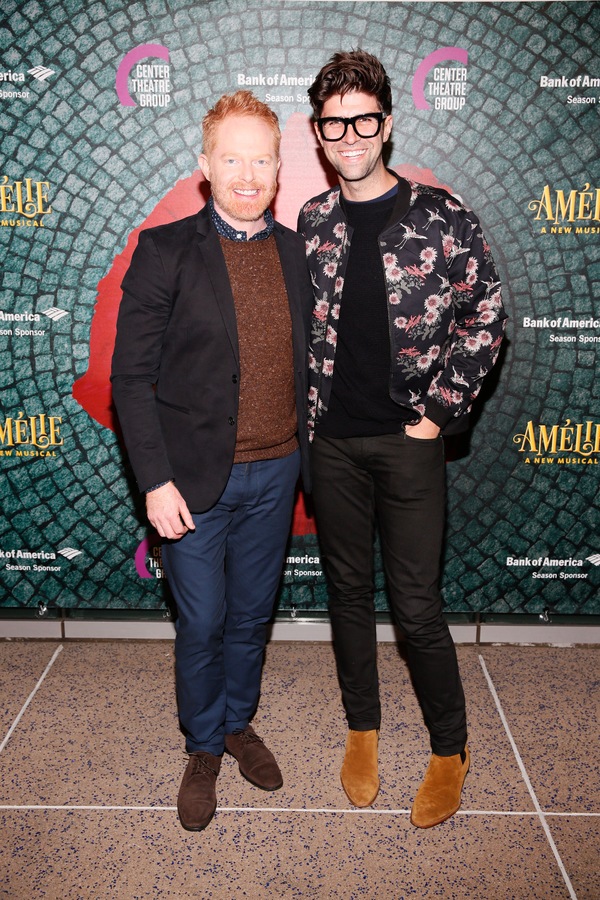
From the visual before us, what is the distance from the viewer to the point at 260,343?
207 centimetres

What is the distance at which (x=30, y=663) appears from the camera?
3.03 meters

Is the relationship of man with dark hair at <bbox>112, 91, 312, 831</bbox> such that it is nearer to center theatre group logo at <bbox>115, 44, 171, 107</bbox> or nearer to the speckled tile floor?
the speckled tile floor

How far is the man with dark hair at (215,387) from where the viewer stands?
2.00m

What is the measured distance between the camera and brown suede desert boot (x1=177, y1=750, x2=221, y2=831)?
86.2 inches

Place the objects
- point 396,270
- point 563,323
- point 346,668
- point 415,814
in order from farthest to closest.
Answer: point 563,323, point 346,668, point 415,814, point 396,270

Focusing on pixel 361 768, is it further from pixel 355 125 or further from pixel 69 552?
pixel 355 125

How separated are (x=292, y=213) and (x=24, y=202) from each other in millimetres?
956

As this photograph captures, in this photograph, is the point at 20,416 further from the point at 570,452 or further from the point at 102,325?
the point at 570,452

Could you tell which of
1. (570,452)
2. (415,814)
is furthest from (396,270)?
(415,814)

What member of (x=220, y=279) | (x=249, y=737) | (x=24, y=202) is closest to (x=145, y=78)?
(x=24, y=202)

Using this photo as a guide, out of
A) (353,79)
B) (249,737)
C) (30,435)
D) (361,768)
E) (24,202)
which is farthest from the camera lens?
(30,435)

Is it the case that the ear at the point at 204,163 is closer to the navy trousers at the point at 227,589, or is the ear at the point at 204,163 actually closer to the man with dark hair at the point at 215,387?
the man with dark hair at the point at 215,387

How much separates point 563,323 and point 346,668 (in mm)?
1457

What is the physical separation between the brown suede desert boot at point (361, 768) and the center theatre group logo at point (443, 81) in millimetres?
2088
